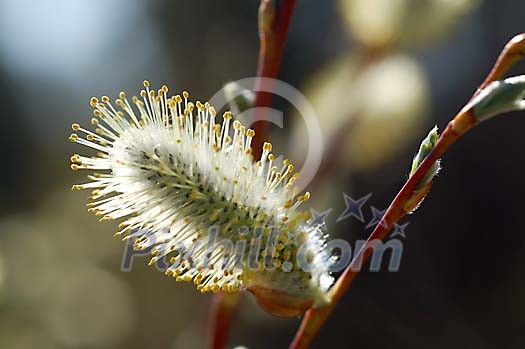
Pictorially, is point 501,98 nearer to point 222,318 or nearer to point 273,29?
point 273,29

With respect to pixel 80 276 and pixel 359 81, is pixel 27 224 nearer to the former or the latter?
pixel 80 276

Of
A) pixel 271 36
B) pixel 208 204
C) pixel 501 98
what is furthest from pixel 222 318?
pixel 501 98

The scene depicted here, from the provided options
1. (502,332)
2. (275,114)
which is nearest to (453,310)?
(502,332)

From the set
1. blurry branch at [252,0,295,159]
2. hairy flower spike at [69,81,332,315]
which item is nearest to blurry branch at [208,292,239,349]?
hairy flower spike at [69,81,332,315]

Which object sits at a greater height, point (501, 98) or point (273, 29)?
point (273, 29)

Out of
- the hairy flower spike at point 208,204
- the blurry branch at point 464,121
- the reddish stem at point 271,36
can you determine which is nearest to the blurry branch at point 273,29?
the reddish stem at point 271,36
